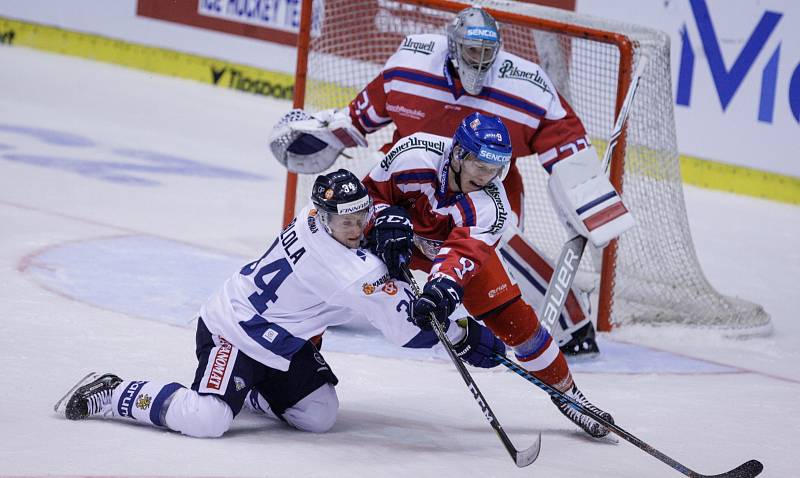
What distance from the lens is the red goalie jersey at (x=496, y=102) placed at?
430cm

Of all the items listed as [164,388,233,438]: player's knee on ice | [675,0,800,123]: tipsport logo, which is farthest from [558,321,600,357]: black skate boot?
[675,0,800,123]: tipsport logo

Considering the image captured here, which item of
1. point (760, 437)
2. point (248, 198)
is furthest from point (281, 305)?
point (248, 198)

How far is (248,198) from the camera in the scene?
679 centimetres

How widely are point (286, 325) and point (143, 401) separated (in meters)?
0.39

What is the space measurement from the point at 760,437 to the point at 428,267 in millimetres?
1083

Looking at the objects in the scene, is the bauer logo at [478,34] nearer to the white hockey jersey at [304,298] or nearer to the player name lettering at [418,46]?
the player name lettering at [418,46]

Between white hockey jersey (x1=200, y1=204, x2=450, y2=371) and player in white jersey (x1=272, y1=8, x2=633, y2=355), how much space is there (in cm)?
130

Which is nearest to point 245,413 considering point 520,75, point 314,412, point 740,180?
point 314,412

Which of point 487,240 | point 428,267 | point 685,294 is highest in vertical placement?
point 487,240

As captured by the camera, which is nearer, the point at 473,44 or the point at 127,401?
the point at 127,401

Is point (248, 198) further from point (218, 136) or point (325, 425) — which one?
point (325, 425)

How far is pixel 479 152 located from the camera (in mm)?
3191

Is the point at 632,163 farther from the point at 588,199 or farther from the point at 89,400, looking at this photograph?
the point at 89,400

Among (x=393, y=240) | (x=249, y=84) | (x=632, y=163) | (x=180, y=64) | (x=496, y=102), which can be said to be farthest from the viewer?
(x=180, y=64)
